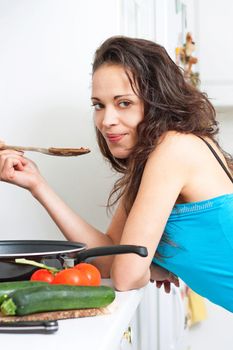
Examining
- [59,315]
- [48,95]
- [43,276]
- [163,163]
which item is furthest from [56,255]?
[48,95]

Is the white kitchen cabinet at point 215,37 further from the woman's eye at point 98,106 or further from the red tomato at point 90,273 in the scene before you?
the red tomato at point 90,273

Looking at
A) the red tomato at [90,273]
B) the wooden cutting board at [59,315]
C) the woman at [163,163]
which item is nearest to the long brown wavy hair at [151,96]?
the woman at [163,163]

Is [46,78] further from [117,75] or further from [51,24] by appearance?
[117,75]

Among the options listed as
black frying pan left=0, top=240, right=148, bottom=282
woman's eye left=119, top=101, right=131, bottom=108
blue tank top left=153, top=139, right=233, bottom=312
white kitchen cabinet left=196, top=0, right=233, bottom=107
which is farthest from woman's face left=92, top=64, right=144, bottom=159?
white kitchen cabinet left=196, top=0, right=233, bottom=107

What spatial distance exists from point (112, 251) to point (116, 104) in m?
0.42

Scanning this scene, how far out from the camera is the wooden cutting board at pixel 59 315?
781mm

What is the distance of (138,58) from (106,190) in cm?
35

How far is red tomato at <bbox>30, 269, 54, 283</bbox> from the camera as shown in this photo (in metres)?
0.94

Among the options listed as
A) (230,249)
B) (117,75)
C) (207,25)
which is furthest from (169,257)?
(207,25)

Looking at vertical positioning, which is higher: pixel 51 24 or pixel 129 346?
pixel 51 24

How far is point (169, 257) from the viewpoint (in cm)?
137

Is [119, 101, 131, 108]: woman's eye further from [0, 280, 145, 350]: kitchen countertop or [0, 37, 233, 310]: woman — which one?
[0, 280, 145, 350]: kitchen countertop

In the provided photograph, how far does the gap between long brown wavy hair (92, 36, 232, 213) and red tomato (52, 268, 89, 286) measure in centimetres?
43

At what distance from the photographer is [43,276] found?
0.94m
